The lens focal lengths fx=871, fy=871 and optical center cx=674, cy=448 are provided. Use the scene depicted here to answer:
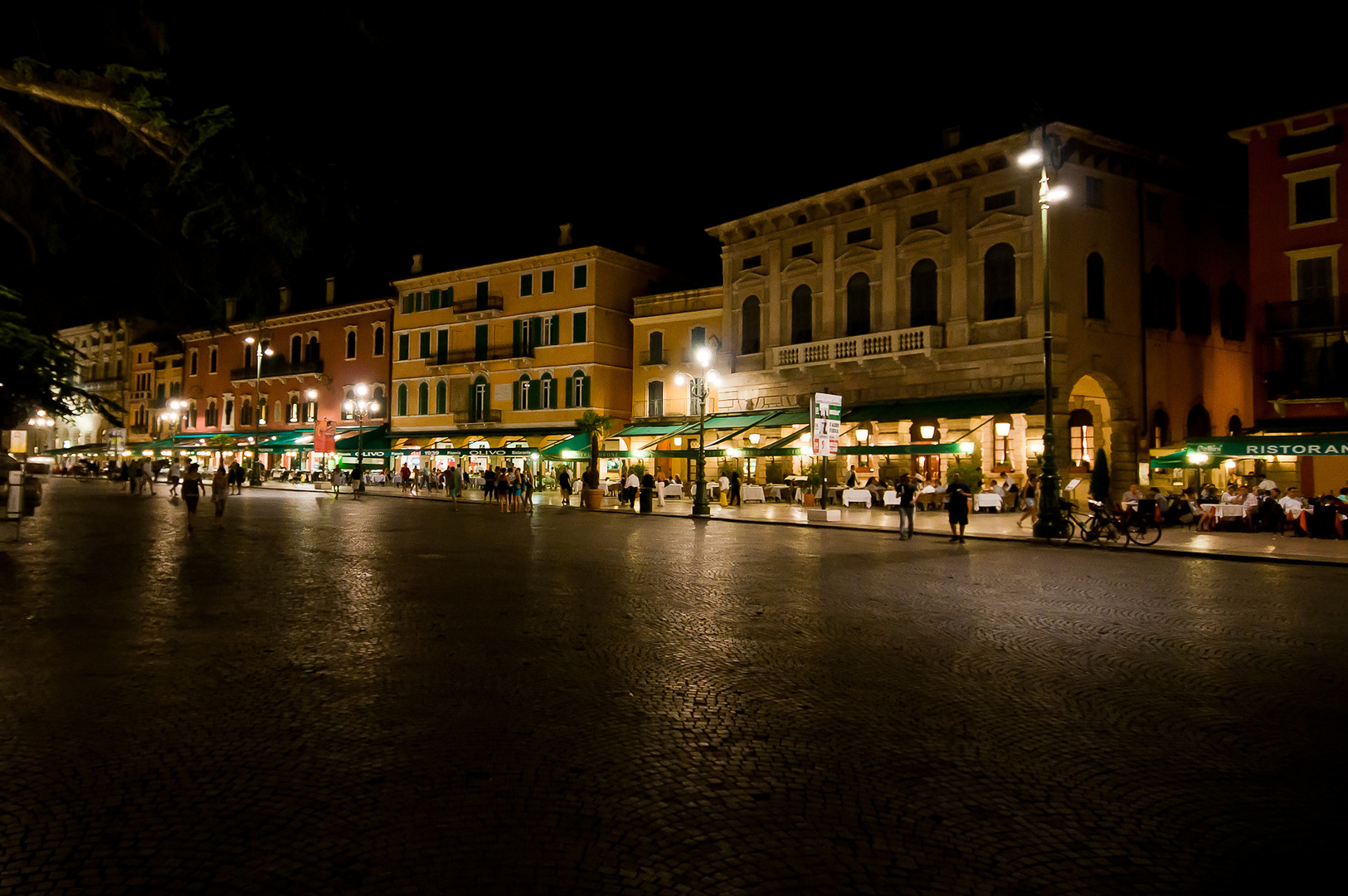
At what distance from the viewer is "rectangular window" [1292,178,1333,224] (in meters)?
24.1

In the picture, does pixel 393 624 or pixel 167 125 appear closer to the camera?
pixel 393 624

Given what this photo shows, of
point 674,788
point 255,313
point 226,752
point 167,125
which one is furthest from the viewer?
point 255,313

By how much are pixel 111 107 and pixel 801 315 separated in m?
26.7

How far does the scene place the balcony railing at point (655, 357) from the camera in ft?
132

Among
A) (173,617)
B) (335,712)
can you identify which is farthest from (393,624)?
(335,712)

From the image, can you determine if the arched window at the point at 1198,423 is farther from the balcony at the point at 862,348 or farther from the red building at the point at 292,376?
the red building at the point at 292,376

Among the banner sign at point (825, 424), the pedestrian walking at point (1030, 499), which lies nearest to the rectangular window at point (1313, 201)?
the pedestrian walking at point (1030, 499)

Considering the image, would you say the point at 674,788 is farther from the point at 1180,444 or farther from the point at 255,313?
the point at 1180,444

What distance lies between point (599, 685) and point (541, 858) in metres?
2.65

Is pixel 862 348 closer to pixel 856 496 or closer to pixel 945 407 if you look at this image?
pixel 945 407

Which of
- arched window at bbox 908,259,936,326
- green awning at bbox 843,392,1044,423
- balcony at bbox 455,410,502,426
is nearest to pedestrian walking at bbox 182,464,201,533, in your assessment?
green awning at bbox 843,392,1044,423

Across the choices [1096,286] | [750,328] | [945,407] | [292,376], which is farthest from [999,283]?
[292,376]

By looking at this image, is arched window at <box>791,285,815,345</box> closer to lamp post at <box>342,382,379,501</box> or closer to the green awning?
the green awning

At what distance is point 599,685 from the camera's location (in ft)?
19.5
